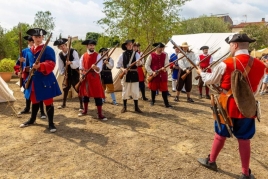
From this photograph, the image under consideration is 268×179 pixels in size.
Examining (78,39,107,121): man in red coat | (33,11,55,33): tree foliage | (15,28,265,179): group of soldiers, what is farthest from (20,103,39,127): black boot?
(33,11,55,33): tree foliage

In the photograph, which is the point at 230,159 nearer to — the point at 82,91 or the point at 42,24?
the point at 82,91

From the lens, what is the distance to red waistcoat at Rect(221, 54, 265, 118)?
113 inches

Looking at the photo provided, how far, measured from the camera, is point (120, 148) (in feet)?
13.5

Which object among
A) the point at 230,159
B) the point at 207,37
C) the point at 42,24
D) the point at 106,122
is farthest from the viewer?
the point at 42,24

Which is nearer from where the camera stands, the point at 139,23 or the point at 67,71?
the point at 67,71

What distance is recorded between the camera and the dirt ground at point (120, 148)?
3355mm

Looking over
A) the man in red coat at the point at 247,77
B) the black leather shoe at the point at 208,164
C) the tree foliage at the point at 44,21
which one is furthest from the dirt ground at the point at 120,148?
the tree foliage at the point at 44,21

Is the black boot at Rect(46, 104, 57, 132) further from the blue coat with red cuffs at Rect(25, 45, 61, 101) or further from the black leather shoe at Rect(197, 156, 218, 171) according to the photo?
the black leather shoe at Rect(197, 156, 218, 171)

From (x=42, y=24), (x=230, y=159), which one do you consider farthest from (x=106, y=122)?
(x=42, y=24)

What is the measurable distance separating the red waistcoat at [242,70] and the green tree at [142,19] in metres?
9.98

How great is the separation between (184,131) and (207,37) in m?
8.04

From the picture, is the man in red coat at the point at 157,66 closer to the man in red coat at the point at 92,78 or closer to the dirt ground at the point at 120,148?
the dirt ground at the point at 120,148

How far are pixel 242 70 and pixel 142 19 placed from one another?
1033cm

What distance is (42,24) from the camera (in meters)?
30.9
